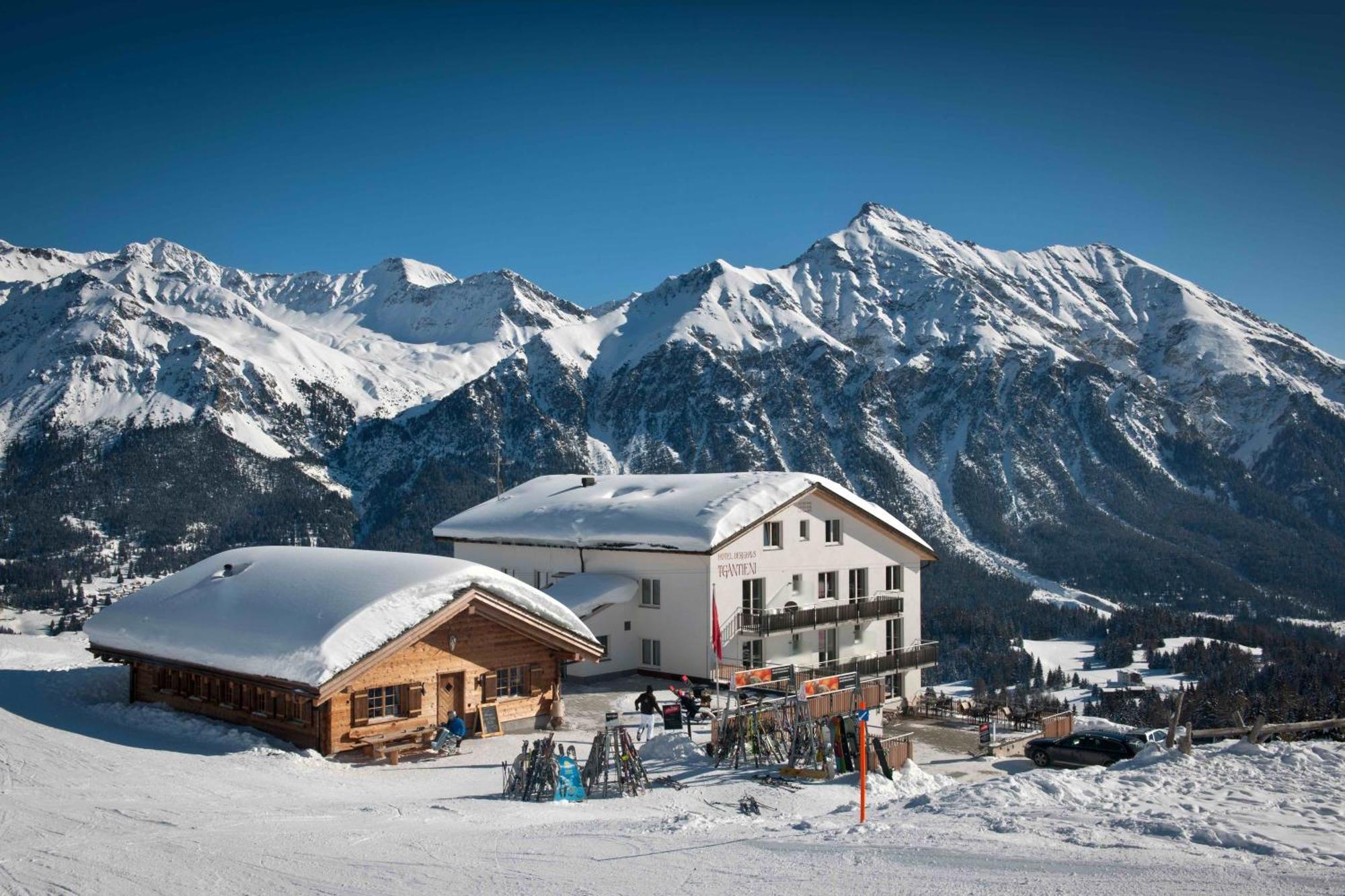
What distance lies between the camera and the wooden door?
A: 26078 millimetres

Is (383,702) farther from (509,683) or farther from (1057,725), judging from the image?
(1057,725)

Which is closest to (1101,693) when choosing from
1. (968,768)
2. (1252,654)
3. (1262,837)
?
(1252,654)

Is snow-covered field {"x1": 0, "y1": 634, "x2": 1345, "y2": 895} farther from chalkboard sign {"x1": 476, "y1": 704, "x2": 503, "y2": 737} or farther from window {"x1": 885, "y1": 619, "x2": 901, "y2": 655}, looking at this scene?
window {"x1": 885, "y1": 619, "x2": 901, "y2": 655}

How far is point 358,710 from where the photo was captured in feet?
79.3

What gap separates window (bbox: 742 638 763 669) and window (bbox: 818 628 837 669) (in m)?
3.67

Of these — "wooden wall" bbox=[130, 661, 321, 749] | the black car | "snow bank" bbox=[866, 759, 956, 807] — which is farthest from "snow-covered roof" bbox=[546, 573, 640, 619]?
"snow bank" bbox=[866, 759, 956, 807]

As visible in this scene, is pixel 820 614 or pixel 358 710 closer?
pixel 358 710

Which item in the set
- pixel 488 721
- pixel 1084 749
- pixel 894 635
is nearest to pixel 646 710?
pixel 488 721

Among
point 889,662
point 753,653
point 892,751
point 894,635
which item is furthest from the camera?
point 894,635

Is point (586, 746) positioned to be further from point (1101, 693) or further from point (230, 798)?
point (1101, 693)

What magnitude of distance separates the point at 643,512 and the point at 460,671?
1582cm

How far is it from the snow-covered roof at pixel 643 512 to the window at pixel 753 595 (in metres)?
2.46

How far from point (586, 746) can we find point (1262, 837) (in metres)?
15.1

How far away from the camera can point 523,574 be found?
143 feet
